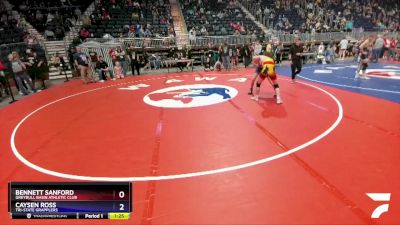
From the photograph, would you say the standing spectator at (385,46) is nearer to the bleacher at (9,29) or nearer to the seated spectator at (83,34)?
the seated spectator at (83,34)

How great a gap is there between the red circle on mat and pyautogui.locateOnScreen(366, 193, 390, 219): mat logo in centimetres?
167

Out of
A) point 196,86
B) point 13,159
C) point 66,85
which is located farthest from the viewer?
point 66,85

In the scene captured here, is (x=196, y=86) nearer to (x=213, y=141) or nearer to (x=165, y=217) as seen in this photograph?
(x=213, y=141)

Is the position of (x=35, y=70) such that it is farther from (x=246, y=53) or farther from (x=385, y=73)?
(x=385, y=73)

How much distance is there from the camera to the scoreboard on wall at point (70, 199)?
266cm

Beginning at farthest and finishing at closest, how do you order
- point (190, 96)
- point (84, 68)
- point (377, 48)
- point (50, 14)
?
point (50, 14) < point (377, 48) < point (84, 68) < point (190, 96)

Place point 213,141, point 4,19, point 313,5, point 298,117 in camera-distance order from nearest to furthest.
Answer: point 213,141, point 298,117, point 4,19, point 313,5

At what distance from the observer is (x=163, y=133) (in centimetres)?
627

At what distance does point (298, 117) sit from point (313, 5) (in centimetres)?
2359

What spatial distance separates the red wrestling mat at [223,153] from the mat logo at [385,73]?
411 cm

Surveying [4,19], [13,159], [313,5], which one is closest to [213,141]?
[13,159]

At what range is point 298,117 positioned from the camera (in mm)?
6938

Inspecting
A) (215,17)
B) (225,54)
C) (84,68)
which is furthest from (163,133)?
(215,17)

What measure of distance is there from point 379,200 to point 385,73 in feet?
36.9
